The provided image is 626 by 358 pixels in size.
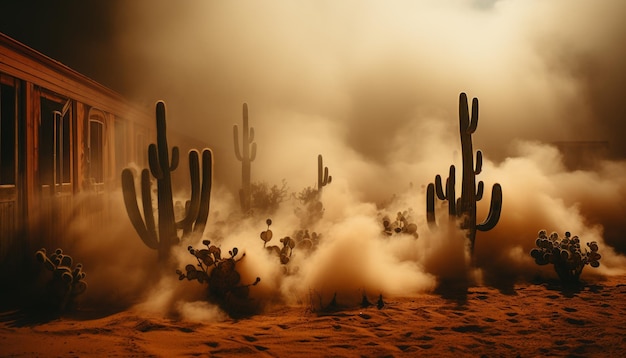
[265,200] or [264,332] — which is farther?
[265,200]

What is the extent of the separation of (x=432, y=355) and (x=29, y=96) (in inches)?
288

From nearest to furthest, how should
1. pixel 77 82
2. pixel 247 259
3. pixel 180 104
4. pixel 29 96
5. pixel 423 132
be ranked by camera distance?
1. pixel 247 259
2. pixel 29 96
3. pixel 77 82
4. pixel 180 104
5. pixel 423 132

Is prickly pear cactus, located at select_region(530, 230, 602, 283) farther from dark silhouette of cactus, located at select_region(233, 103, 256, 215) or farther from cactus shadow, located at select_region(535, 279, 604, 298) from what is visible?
dark silhouette of cactus, located at select_region(233, 103, 256, 215)

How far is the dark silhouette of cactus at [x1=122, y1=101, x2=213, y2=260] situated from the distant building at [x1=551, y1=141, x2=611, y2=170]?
60.5 feet

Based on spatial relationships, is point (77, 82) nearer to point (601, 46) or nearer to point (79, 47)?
point (79, 47)

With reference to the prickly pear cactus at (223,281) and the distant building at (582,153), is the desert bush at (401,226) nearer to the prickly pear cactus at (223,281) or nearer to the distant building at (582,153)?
the prickly pear cactus at (223,281)

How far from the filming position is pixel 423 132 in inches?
1123

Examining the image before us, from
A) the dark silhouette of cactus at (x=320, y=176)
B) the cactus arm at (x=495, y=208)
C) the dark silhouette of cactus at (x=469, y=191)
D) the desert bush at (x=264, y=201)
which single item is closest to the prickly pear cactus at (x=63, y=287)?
the dark silhouette of cactus at (x=469, y=191)

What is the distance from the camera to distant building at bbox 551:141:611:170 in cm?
2100

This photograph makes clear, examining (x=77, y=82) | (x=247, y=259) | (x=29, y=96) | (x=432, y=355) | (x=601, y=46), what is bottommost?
(x=432, y=355)

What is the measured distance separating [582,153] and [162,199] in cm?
1996

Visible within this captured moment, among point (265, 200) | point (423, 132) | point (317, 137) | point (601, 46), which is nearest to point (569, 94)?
point (601, 46)

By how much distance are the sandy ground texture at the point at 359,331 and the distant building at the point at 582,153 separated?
52.5 feet

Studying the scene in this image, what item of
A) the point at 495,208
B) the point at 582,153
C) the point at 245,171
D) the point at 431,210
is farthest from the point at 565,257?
the point at 582,153
